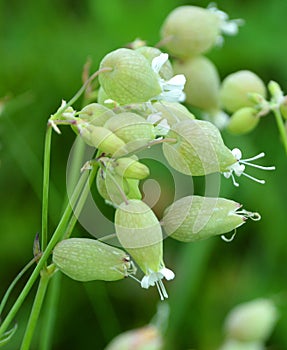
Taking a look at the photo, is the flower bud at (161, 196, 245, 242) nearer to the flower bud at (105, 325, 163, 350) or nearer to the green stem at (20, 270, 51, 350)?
the green stem at (20, 270, 51, 350)

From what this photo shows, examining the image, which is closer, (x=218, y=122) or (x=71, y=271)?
(x=71, y=271)

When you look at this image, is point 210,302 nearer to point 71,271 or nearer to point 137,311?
point 137,311

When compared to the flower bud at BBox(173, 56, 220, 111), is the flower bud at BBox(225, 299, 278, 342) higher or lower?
lower

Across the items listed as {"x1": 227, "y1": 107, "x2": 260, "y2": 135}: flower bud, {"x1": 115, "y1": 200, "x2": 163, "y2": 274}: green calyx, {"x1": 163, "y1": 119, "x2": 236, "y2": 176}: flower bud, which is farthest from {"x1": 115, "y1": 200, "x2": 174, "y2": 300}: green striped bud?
{"x1": 227, "y1": 107, "x2": 260, "y2": 135}: flower bud

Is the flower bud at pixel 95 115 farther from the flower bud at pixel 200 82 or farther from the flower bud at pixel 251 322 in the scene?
the flower bud at pixel 251 322

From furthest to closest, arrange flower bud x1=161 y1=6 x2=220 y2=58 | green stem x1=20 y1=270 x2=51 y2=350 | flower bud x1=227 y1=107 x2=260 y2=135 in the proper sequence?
flower bud x1=161 y1=6 x2=220 y2=58, flower bud x1=227 y1=107 x2=260 y2=135, green stem x1=20 y1=270 x2=51 y2=350

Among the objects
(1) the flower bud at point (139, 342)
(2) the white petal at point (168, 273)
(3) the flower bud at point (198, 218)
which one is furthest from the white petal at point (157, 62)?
(1) the flower bud at point (139, 342)

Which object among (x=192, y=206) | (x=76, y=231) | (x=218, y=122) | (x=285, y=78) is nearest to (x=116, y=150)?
(x=192, y=206)
